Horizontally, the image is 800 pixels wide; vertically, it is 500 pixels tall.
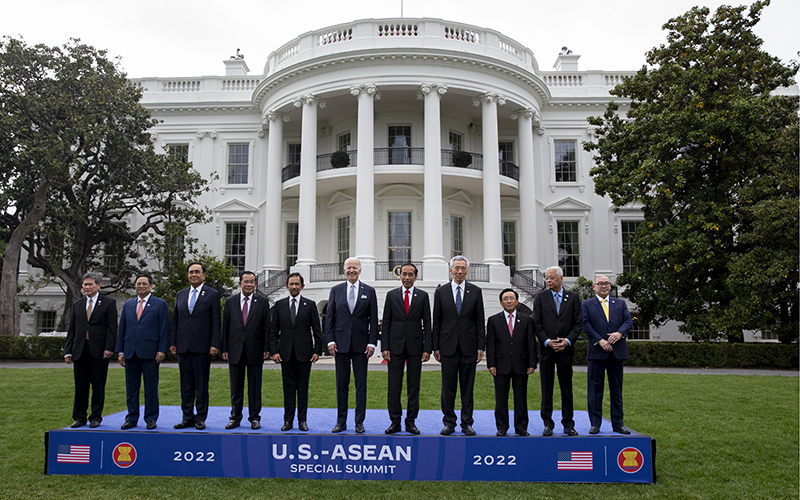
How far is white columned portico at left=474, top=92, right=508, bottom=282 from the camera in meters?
21.7

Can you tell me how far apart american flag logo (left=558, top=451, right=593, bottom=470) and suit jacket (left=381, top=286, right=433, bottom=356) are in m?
1.83

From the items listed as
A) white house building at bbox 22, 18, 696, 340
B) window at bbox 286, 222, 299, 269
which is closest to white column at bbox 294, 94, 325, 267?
white house building at bbox 22, 18, 696, 340

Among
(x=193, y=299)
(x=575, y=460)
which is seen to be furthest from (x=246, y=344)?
(x=575, y=460)

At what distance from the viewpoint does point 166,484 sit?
5.84 meters

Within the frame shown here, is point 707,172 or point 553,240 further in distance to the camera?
point 553,240

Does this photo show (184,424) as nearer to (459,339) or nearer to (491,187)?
(459,339)

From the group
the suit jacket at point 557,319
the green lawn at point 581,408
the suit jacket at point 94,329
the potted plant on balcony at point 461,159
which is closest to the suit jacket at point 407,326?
the suit jacket at point 557,319

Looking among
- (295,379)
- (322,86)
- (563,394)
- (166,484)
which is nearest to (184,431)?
(166,484)

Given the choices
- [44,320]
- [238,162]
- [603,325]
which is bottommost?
[44,320]

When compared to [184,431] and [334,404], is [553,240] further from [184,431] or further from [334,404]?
[184,431]

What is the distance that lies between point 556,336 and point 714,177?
15.3m

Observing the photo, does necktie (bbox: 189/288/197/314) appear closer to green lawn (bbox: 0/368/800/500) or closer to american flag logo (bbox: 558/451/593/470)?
green lawn (bbox: 0/368/800/500)

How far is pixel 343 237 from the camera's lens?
2492 cm

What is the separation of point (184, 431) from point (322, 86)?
18.4 meters
